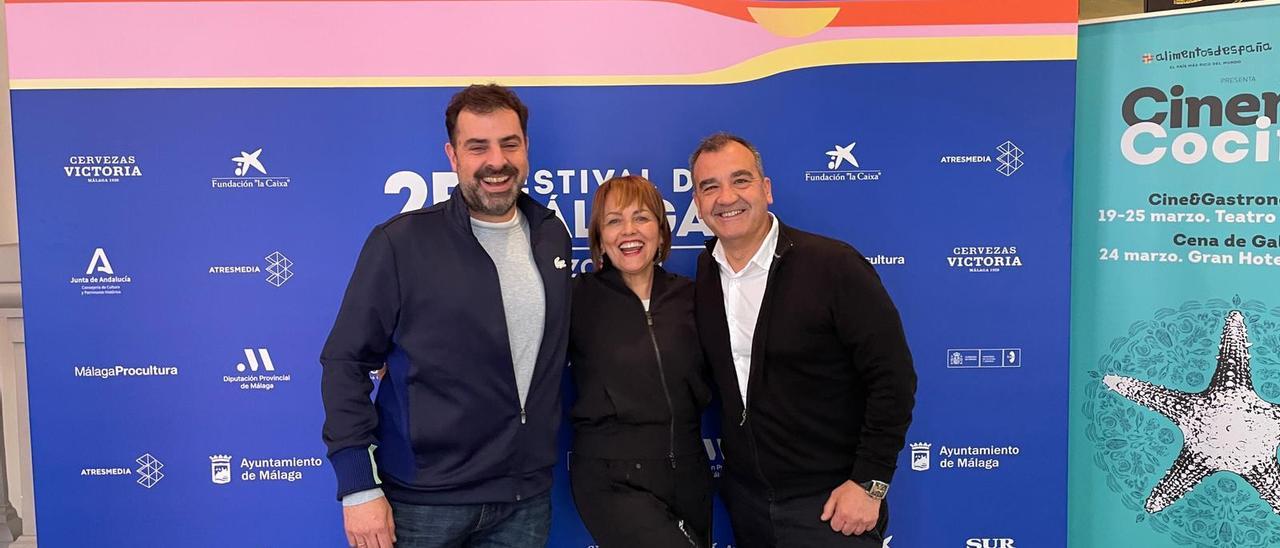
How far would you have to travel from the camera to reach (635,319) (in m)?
2.06

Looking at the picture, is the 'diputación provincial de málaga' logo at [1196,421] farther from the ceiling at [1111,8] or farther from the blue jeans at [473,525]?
the blue jeans at [473,525]

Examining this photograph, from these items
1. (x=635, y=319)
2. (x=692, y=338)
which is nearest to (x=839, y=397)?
(x=692, y=338)

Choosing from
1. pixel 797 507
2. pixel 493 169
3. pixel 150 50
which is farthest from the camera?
pixel 150 50

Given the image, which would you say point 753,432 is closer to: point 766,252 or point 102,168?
point 766,252

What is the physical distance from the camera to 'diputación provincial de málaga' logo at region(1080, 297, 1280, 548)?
7.97 ft

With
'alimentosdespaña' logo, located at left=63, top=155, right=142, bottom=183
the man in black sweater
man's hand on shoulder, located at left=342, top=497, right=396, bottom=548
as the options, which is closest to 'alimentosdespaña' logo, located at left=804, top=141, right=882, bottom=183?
the man in black sweater

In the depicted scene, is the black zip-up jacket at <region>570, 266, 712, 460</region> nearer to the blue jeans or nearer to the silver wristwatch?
the blue jeans

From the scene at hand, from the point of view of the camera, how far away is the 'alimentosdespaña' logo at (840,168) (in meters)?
2.52

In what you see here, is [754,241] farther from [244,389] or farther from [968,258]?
[244,389]

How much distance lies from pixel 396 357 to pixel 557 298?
0.40 meters

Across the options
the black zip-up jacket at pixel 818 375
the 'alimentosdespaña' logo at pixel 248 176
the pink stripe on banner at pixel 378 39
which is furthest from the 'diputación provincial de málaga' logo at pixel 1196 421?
the 'alimentosdespaña' logo at pixel 248 176

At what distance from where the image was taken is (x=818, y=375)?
6.48 feet

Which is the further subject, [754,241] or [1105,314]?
[1105,314]

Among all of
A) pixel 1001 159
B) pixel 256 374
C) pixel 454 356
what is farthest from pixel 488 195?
pixel 1001 159
